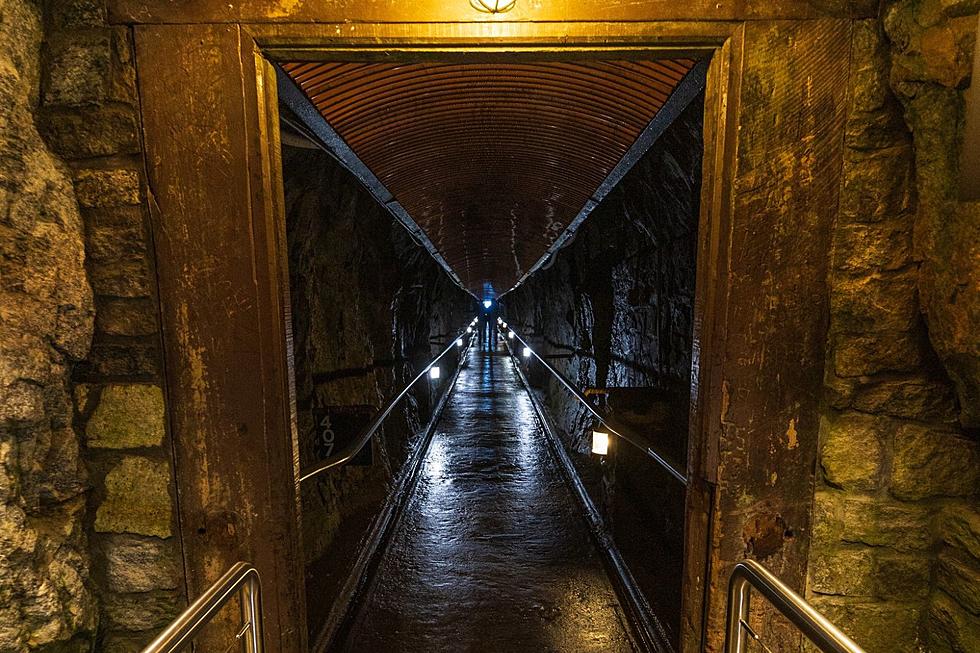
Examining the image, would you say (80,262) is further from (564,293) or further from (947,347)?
(564,293)

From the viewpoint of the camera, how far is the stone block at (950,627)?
1479mm

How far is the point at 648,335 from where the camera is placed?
170 inches

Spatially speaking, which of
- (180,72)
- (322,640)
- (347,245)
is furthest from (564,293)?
(180,72)

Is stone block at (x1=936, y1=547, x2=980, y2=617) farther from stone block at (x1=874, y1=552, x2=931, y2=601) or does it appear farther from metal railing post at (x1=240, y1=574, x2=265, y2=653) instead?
metal railing post at (x1=240, y1=574, x2=265, y2=653)

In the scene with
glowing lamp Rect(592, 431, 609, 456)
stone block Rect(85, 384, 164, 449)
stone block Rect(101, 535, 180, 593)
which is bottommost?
glowing lamp Rect(592, 431, 609, 456)

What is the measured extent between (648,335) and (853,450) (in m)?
2.72

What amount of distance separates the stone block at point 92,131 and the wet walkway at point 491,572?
2876 mm

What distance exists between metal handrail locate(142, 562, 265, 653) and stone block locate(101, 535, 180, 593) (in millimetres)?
314

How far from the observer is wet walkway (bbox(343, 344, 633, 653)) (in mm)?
2742

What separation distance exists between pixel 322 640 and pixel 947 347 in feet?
10.9

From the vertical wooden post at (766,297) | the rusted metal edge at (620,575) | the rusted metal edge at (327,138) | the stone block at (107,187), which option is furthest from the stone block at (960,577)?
the stone block at (107,187)

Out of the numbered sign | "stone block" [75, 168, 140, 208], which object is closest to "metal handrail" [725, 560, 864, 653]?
the numbered sign

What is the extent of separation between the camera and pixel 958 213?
4.45 feet

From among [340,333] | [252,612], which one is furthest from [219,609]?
[340,333]
